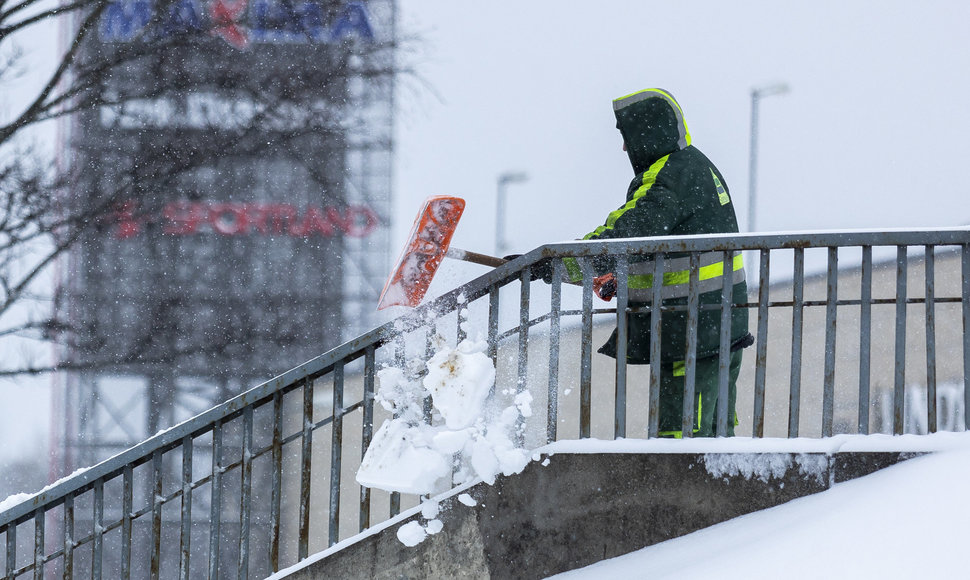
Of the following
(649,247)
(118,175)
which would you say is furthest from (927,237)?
(118,175)

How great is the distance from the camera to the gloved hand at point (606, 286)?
4.32 meters

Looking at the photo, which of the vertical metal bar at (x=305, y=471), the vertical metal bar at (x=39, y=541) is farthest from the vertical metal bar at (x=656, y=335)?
the vertical metal bar at (x=39, y=541)

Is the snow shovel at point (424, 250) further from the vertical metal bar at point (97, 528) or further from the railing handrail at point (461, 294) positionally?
the vertical metal bar at point (97, 528)

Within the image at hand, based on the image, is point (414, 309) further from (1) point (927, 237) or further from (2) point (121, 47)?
(2) point (121, 47)

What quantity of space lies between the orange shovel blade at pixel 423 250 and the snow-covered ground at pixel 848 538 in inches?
53.3

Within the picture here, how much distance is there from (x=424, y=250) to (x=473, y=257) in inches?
10.2

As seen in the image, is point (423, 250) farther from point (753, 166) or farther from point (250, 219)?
point (753, 166)

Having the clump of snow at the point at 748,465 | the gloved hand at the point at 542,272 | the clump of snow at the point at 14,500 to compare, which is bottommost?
the clump of snow at the point at 14,500

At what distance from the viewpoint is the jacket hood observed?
4.16 m

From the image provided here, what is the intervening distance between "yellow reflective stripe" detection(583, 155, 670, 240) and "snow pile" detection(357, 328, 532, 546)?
744 millimetres

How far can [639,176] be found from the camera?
13.8 ft

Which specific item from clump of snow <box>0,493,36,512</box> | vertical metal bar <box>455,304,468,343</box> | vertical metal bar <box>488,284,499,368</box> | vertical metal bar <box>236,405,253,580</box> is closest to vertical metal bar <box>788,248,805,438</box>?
vertical metal bar <box>488,284,499,368</box>

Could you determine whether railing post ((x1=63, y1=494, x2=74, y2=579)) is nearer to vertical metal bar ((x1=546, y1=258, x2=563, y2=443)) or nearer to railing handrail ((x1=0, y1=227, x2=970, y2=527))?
railing handrail ((x1=0, y1=227, x2=970, y2=527))

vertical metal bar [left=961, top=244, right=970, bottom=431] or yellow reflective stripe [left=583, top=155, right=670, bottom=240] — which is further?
yellow reflective stripe [left=583, top=155, right=670, bottom=240]
